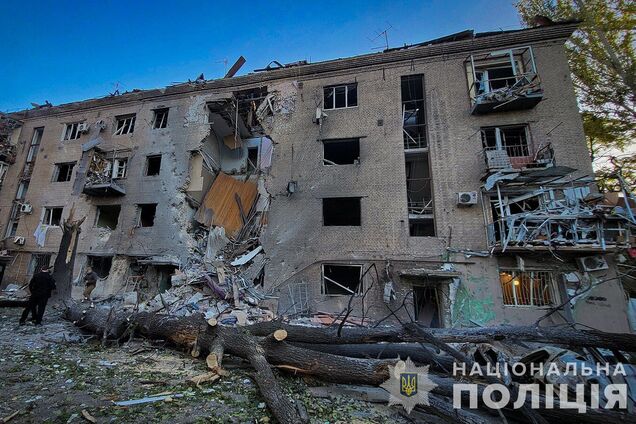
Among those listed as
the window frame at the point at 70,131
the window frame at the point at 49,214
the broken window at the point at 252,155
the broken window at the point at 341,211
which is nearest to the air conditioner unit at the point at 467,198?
the broken window at the point at 341,211

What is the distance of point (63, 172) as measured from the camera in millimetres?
15875

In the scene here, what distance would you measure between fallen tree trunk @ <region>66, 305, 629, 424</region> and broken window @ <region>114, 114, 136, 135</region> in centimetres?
1249

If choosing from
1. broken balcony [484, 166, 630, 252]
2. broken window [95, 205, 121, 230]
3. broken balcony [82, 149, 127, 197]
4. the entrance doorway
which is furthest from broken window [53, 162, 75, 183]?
broken balcony [484, 166, 630, 252]

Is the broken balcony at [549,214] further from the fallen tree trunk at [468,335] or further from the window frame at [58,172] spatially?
the window frame at [58,172]

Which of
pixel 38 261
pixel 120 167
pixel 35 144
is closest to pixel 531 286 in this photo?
pixel 120 167

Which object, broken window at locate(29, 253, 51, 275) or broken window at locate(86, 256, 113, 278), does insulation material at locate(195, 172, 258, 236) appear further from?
broken window at locate(29, 253, 51, 275)

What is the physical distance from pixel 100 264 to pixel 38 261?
3.85m

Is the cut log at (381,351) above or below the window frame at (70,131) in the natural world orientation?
below

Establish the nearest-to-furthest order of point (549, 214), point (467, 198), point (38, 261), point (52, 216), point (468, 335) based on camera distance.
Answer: point (468, 335) < point (549, 214) < point (467, 198) < point (38, 261) < point (52, 216)

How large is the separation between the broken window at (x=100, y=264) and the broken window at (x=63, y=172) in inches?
217

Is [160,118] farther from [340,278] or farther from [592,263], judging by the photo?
[592,263]

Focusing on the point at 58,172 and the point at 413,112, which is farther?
the point at 58,172

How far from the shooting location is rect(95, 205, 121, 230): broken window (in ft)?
47.4

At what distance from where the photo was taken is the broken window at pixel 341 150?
1266 centimetres
